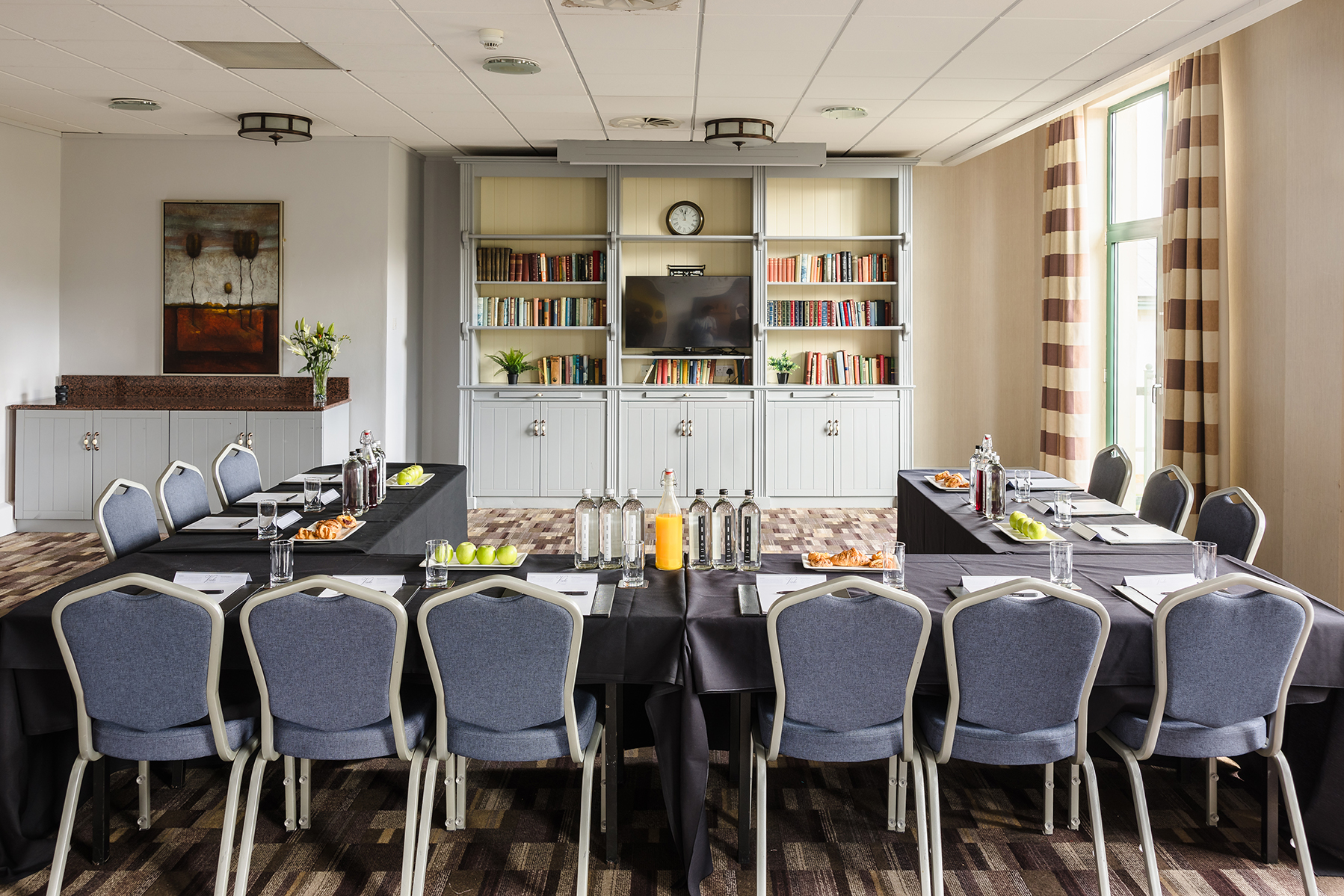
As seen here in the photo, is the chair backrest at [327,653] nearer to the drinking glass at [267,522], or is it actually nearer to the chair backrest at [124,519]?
the drinking glass at [267,522]

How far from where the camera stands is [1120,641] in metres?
2.66

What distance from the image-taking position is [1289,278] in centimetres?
515

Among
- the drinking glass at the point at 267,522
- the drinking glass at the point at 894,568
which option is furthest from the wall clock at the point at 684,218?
the drinking glass at the point at 894,568

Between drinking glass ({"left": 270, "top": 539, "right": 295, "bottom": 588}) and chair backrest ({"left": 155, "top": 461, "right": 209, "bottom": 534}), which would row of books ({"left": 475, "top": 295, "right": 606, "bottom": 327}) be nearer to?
chair backrest ({"left": 155, "top": 461, "right": 209, "bottom": 534})

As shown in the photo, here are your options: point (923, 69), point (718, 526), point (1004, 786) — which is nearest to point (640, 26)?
point (923, 69)

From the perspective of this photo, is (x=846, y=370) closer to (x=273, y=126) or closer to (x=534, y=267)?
(x=534, y=267)

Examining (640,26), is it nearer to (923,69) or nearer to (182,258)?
(923,69)

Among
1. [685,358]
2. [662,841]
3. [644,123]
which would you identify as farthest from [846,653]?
[685,358]

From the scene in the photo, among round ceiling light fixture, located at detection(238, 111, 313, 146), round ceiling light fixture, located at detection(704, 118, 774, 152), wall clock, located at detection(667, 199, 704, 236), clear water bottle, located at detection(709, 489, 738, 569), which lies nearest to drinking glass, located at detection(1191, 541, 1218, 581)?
clear water bottle, located at detection(709, 489, 738, 569)

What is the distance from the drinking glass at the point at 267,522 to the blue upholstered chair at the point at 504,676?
1.43 metres

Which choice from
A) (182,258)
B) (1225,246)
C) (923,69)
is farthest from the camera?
(182,258)

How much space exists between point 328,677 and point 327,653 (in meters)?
0.07

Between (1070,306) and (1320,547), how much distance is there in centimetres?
310

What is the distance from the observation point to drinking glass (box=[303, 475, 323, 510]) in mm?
4270
